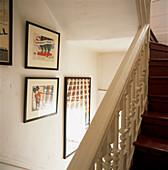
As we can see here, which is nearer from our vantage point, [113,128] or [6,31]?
[113,128]

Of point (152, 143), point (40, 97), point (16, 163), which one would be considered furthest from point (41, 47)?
point (152, 143)

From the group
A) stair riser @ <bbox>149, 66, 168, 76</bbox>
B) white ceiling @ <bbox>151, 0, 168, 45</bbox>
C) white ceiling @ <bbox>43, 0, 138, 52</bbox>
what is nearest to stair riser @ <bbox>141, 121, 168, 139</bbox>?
stair riser @ <bbox>149, 66, 168, 76</bbox>

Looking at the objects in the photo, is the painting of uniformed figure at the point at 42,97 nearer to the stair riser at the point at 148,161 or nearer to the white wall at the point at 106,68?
the stair riser at the point at 148,161

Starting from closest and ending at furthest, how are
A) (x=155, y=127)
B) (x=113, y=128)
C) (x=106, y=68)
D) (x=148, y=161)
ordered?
(x=113, y=128)
(x=148, y=161)
(x=155, y=127)
(x=106, y=68)

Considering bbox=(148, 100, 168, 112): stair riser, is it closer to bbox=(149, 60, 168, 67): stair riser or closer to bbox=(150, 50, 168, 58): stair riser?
bbox=(149, 60, 168, 67): stair riser

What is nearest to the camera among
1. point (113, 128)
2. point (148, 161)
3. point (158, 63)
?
point (113, 128)

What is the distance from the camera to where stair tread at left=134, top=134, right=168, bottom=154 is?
1.12 metres

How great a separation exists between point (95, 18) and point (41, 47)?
715 millimetres

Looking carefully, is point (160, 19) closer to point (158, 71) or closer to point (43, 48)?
point (158, 71)

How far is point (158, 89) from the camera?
164cm

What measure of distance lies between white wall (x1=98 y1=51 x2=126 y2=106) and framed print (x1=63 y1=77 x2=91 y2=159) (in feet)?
1.71

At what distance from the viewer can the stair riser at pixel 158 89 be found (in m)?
1.62

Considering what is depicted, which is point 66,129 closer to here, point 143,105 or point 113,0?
point 143,105

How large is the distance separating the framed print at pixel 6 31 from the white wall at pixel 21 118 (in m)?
0.08
